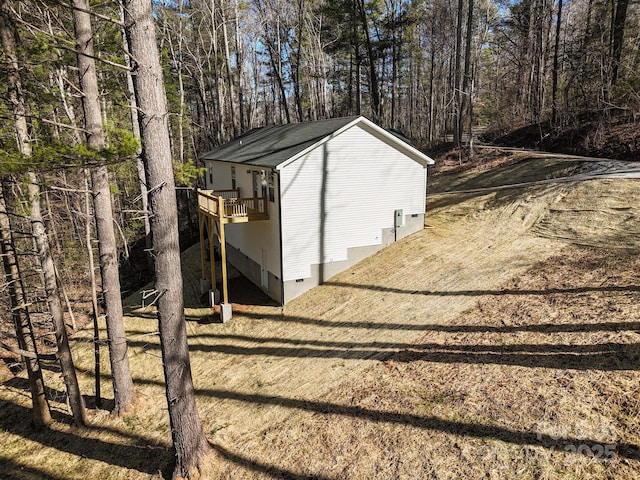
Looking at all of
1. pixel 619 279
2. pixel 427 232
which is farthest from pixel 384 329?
pixel 427 232

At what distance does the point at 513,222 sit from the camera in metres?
14.9

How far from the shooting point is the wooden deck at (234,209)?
14.3 m

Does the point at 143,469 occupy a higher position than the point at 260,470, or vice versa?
the point at 260,470

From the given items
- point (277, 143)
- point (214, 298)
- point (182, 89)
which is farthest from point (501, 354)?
point (182, 89)

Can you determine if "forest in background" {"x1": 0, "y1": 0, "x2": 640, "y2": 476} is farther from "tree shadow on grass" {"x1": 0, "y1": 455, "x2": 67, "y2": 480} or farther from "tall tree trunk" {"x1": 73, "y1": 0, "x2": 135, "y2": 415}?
"tree shadow on grass" {"x1": 0, "y1": 455, "x2": 67, "y2": 480}

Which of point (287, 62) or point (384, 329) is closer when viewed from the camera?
point (384, 329)

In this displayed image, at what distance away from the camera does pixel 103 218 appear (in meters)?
9.08

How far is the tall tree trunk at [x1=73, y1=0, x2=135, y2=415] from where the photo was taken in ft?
26.8

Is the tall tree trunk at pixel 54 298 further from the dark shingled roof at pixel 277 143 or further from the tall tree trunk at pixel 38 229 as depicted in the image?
the dark shingled roof at pixel 277 143

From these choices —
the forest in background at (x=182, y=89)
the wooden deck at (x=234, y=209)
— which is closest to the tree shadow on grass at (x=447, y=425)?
the forest in background at (x=182, y=89)

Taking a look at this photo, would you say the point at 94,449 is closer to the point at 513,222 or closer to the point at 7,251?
the point at 7,251

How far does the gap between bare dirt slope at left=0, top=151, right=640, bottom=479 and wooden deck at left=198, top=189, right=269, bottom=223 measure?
3.34 meters

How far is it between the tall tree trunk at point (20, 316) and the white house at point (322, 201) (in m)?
6.07

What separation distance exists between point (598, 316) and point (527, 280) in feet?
8.50
